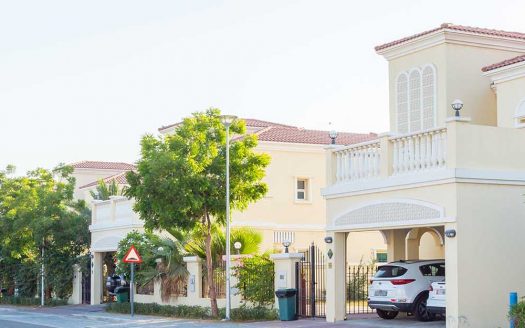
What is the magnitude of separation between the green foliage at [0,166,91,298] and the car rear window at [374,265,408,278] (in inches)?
858

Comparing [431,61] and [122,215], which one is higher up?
[431,61]

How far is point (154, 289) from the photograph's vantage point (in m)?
36.9

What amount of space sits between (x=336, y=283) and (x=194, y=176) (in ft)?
19.5

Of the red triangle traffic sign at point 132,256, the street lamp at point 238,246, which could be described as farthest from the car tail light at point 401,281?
the red triangle traffic sign at point 132,256

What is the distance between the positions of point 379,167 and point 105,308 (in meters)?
17.1

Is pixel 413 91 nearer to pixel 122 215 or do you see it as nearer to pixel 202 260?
pixel 202 260

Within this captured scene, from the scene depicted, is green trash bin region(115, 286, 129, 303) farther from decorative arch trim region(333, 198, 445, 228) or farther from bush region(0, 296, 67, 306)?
decorative arch trim region(333, 198, 445, 228)

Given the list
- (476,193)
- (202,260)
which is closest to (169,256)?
(202,260)

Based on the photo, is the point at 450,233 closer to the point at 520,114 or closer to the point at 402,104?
the point at 520,114

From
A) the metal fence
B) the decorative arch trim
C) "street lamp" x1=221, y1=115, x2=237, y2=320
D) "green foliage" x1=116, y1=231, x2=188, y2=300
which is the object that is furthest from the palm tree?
the decorative arch trim

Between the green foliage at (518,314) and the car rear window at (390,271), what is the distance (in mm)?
4894

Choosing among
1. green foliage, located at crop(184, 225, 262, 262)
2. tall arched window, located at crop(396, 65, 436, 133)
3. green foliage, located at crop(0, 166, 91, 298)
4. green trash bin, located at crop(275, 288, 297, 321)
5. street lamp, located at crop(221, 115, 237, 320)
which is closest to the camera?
green trash bin, located at crop(275, 288, 297, 321)

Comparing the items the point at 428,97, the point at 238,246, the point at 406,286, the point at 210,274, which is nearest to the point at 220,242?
the point at 238,246

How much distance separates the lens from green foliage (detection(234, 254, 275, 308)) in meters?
30.5
